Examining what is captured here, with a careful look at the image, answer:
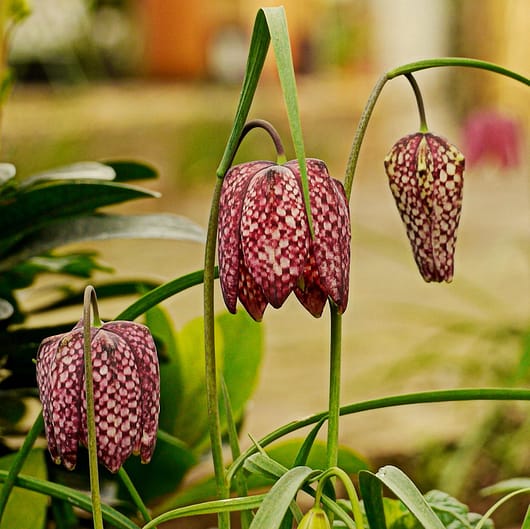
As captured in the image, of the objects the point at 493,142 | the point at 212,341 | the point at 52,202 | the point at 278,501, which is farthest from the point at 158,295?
the point at 493,142

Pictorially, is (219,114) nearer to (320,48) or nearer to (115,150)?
(115,150)

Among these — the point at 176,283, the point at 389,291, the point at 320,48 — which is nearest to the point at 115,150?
the point at 389,291

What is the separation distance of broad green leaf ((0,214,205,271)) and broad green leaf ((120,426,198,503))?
7.0 inches

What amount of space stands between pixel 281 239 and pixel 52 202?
1.19 feet

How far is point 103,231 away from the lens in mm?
853

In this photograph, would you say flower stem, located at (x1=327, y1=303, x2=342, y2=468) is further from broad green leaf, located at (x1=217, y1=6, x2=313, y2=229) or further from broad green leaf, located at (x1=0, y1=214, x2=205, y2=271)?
broad green leaf, located at (x1=0, y1=214, x2=205, y2=271)

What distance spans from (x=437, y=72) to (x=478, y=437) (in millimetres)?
5439

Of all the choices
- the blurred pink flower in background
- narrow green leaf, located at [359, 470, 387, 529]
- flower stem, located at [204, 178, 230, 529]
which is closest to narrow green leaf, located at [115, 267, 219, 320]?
flower stem, located at [204, 178, 230, 529]

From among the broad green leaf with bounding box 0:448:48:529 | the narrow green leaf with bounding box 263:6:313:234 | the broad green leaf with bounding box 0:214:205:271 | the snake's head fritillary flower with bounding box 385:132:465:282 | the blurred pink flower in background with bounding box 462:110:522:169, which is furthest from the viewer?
the blurred pink flower in background with bounding box 462:110:522:169

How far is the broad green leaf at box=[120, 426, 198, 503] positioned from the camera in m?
0.89

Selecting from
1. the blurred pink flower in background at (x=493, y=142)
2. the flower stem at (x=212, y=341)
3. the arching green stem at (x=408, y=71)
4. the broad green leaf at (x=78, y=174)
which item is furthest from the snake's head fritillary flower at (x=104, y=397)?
the blurred pink flower in background at (x=493, y=142)

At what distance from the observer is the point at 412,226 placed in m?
0.59

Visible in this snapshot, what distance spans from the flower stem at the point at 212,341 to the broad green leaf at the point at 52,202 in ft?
0.82

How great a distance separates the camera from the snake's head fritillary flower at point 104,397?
0.54 metres
